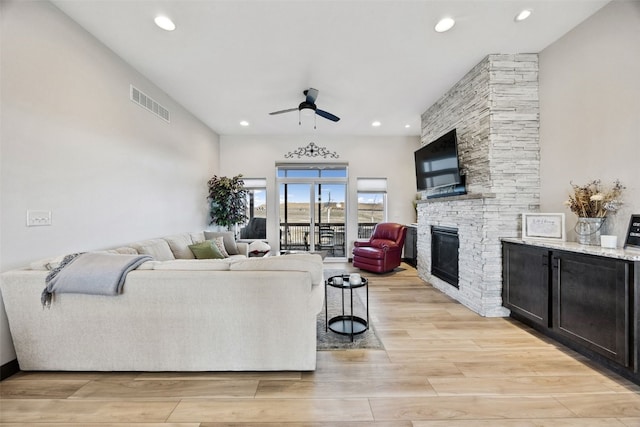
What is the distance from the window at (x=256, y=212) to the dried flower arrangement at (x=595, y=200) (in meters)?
5.55

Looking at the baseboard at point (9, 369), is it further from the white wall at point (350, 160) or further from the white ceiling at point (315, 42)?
the white wall at point (350, 160)

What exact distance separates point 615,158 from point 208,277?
365 cm

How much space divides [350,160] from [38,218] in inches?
216

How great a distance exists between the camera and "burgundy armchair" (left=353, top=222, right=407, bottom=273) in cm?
518

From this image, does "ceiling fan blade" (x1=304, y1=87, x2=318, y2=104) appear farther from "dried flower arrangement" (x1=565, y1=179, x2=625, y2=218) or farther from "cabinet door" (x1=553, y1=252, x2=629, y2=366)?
"cabinet door" (x1=553, y1=252, x2=629, y2=366)

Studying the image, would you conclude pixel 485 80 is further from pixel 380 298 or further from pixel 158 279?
pixel 158 279

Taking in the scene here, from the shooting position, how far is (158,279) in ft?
6.42

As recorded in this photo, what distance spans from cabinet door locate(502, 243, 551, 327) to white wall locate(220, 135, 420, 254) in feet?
11.7

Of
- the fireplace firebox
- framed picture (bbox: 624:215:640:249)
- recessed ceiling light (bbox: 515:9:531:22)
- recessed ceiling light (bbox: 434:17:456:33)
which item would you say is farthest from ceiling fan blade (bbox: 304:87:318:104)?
framed picture (bbox: 624:215:640:249)

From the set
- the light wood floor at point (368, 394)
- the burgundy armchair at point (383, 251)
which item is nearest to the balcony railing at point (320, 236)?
the burgundy armchair at point (383, 251)

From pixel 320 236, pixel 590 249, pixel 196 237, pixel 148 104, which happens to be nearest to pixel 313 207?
pixel 320 236

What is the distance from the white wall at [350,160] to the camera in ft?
21.2

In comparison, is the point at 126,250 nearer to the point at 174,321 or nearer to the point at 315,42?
the point at 174,321

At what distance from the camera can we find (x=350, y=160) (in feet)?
21.4
